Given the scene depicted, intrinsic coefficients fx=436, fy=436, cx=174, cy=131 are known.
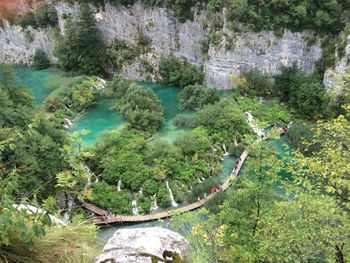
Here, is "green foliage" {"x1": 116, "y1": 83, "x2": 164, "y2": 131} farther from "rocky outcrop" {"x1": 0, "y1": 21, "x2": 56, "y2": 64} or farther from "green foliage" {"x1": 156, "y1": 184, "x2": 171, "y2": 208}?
"rocky outcrop" {"x1": 0, "y1": 21, "x2": 56, "y2": 64}

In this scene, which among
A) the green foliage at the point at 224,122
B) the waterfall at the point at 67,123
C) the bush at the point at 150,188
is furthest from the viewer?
the waterfall at the point at 67,123

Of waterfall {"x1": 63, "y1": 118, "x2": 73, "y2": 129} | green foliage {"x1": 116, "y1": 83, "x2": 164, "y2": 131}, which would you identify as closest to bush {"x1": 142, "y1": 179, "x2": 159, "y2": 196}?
green foliage {"x1": 116, "y1": 83, "x2": 164, "y2": 131}

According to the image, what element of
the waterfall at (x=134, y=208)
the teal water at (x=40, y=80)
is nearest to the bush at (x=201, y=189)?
the waterfall at (x=134, y=208)

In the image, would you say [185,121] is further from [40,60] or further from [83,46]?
[40,60]

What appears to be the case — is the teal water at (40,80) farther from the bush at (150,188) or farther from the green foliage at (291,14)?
the green foliage at (291,14)

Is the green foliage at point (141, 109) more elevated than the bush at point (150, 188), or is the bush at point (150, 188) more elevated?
the green foliage at point (141, 109)

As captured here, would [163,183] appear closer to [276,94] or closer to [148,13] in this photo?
[276,94]

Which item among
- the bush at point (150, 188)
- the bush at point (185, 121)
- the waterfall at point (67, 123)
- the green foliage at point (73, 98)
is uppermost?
the green foliage at point (73, 98)
